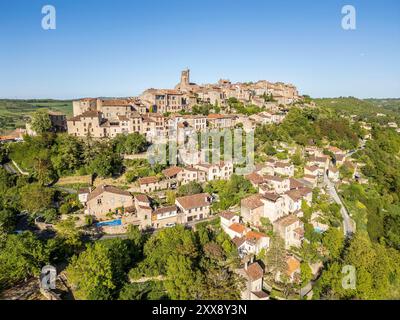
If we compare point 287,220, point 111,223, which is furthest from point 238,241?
point 111,223

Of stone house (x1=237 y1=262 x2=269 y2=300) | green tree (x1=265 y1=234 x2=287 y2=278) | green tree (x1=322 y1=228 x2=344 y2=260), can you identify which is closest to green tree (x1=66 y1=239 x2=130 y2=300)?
Result: stone house (x1=237 y1=262 x2=269 y2=300)

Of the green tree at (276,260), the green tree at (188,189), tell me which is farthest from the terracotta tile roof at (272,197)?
the green tree at (188,189)

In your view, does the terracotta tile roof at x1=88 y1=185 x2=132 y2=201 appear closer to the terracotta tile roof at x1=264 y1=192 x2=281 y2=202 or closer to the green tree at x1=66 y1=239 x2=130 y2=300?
the green tree at x1=66 y1=239 x2=130 y2=300

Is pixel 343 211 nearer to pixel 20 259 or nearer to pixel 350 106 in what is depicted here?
pixel 20 259

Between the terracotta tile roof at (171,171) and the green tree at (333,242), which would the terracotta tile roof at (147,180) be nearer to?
the terracotta tile roof at (171,171)

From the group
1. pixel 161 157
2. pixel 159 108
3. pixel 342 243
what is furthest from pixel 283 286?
pixel 159 108

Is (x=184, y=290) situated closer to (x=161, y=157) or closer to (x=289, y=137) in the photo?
(x=161, y=157)
